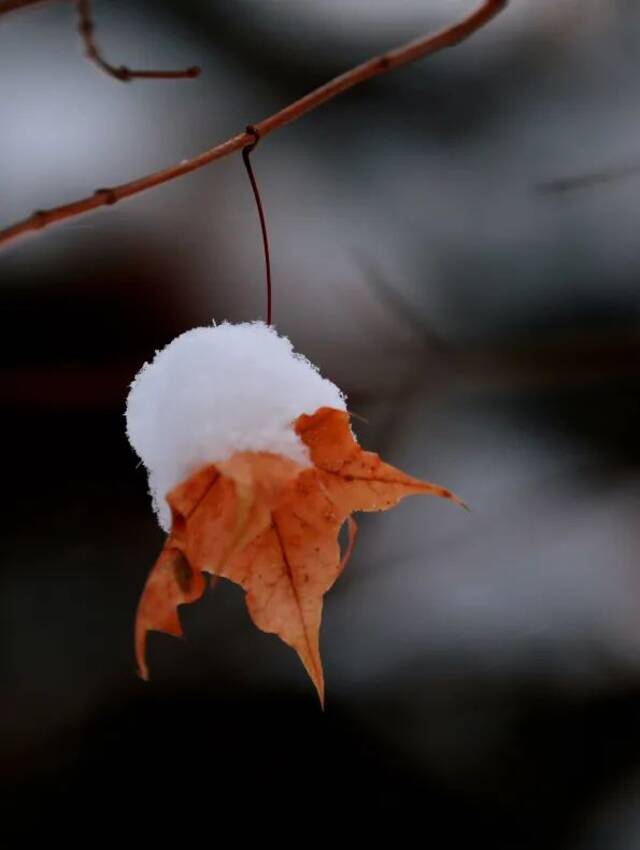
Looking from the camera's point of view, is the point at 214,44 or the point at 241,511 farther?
the point at 214,44

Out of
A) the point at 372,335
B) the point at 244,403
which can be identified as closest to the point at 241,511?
the point at 244,403

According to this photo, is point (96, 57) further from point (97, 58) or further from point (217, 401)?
point (217, 401)

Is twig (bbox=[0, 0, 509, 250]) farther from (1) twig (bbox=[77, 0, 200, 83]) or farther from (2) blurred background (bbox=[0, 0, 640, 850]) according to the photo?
(2) blurred background (bbox=[0, 0, 640, 850])

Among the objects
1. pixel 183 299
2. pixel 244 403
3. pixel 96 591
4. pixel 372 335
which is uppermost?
pixel 244 403

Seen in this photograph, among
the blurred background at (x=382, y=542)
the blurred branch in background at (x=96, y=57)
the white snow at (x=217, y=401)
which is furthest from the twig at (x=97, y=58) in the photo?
the blurred background at (x=382, y=542)

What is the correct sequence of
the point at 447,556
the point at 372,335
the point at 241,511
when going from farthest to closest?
the point at 447,556, the point at 372,335, the point at 241,511

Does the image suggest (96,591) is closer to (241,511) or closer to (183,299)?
(183,299)

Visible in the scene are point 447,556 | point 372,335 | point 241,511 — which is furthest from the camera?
point 447,556

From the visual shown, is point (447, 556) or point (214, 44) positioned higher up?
point (214, 44)

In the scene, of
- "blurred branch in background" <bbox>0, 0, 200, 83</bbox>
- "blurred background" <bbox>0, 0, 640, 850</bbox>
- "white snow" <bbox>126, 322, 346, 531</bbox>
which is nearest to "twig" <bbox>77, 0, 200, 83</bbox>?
"blurred branch in background" <bbox>0, 0, 200, 83</bbox>
